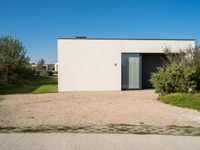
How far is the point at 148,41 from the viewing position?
22.2 metres

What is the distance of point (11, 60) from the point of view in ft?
102

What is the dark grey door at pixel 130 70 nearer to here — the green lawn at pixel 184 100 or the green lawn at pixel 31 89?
the green lawn at pixel 31 89

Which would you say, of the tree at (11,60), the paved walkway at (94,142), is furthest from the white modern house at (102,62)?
the paved walkway at (94,142)

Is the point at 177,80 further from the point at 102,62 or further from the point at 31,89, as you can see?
the point at 31,89

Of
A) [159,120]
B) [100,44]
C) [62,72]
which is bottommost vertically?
[159,120]

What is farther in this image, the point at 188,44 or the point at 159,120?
the point at 188,44

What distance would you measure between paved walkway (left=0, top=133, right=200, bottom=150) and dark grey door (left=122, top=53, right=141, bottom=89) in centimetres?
1549

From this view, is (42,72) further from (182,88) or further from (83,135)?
(83,135)

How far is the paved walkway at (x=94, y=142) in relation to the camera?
5785 mm

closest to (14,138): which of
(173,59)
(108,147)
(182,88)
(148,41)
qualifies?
(108,147)

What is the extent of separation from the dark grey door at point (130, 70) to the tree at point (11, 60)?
537 inches

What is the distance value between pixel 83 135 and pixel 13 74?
84.7 feet

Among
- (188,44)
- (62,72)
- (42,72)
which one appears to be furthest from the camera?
(42,72)

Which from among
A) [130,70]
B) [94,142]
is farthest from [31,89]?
[94,142]
